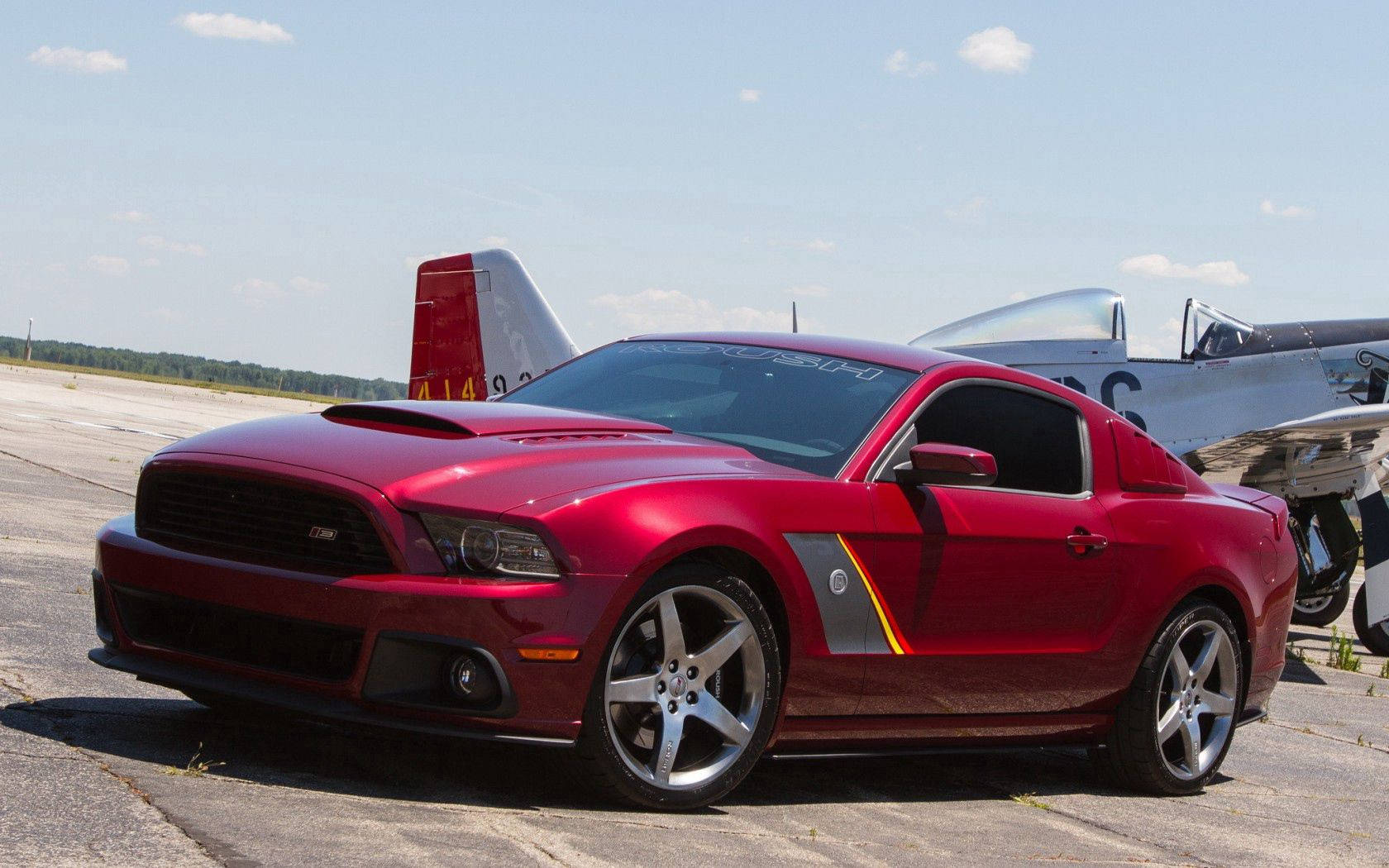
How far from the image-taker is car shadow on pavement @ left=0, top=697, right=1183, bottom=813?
13.7ft

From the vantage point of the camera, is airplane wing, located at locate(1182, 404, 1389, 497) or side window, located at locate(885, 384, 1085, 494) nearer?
side window, located at locate(885, 384, 1085, 494)

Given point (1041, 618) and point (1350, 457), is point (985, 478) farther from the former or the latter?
point (1350, 457)

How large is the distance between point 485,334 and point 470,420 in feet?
30.6

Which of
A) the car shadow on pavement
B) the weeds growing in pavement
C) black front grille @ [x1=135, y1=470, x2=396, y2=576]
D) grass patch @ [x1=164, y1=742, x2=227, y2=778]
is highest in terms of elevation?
black front grille @ [x1=135, y1=470, x2=396, y2=576]

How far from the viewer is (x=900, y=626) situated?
15.9 ft

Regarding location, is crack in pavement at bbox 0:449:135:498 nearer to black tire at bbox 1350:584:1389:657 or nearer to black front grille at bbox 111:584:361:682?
black front grille at bbox 111:584:361:682

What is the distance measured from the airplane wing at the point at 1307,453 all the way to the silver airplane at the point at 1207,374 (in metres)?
0.02

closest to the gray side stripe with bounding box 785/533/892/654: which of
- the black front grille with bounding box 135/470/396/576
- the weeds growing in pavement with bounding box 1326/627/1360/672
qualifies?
the black front grille with bounding box 135/470/396/576

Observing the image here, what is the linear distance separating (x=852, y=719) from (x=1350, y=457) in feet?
30.6

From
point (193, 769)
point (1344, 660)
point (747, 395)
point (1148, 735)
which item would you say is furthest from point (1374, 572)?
point (193, 769)

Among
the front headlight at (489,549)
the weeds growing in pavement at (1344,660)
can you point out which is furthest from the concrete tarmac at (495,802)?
the weeds growing in pavement at (1344,660)

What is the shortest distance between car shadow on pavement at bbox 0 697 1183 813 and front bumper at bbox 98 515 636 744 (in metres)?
0.07

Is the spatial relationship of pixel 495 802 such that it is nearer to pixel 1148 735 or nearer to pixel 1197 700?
pixel 1148 735

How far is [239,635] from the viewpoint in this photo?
418cm
